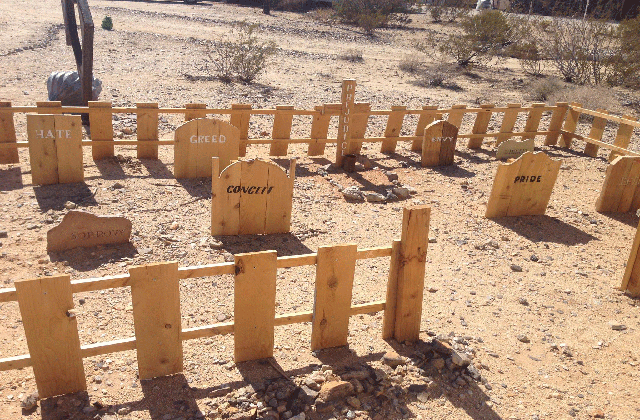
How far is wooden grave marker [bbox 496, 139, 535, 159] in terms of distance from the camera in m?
10.6

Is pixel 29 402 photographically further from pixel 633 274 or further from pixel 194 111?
pixel 194 111

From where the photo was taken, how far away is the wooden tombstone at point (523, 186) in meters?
7.61

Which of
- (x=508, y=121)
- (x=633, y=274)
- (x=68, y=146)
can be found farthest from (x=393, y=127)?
(x=68, y=146)

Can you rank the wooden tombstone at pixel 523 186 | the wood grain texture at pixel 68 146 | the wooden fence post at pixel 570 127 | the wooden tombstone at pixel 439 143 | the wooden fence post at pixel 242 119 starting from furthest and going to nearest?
the wooden fence post at pixel 570 127 < the wooden tombstone at pixel 439 143 < the wooden fence post at pixel 242 119 < the wooden tombstone at pixel 523 186 < the wood grain texture at pixel 68 146

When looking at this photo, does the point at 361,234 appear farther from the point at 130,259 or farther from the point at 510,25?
the point at 510,25

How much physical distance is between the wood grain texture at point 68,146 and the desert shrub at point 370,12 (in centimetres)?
2312

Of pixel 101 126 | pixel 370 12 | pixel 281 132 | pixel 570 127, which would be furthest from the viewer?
pixel 370 12

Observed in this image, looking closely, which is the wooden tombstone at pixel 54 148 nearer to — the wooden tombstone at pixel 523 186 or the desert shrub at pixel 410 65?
the wooden tombstone at pixel 523 186

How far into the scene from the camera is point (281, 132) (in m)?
9.62

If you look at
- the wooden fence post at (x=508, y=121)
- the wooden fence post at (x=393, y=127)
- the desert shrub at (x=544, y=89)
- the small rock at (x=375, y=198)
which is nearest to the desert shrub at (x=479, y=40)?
the desert shrub at (x=544, y=89)

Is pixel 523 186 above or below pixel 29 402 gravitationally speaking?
above

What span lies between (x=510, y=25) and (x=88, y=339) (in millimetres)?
22523

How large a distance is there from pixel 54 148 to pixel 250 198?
2.97 metres

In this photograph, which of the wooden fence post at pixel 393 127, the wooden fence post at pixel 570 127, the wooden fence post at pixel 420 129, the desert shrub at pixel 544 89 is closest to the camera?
the wooden fence post at pixel 393 127
